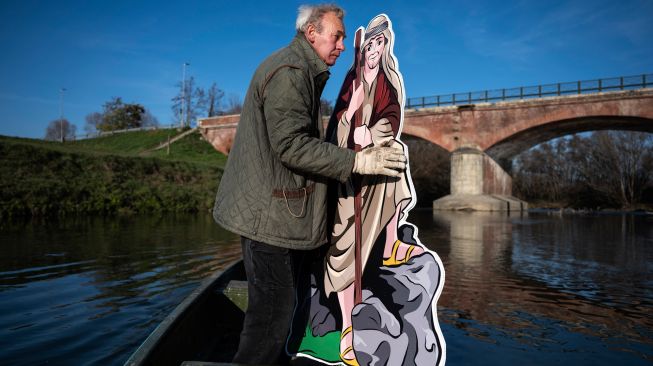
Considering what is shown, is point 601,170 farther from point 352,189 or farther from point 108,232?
point 352,189

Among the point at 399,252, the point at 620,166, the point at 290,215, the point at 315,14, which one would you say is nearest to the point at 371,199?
the point at 399,252

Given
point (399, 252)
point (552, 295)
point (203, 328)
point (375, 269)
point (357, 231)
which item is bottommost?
point (552, 295)

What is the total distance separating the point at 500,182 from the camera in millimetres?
34906

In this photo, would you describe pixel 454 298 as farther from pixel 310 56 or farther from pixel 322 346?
pixel 310 56

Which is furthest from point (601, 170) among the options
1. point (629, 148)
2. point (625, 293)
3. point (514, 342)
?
point (514, 342)

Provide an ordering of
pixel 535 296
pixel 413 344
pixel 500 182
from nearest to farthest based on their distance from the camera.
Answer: pixel 413 344 → pixel 535 296 → pixel 500 182

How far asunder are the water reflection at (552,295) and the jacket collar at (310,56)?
250 centimetres

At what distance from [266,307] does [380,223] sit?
81 cm

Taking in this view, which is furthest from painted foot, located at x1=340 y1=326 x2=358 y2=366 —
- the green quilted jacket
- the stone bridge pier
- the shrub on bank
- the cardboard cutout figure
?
the stone bridge pier

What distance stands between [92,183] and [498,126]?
25.5 m

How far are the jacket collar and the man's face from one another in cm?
7

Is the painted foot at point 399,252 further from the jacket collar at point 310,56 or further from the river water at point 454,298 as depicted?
the river water at point 454,298

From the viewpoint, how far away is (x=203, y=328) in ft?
10.4

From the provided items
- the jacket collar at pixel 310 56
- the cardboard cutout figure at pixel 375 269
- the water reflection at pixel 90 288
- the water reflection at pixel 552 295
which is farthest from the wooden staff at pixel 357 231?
the water reflection at pixel 90 288
